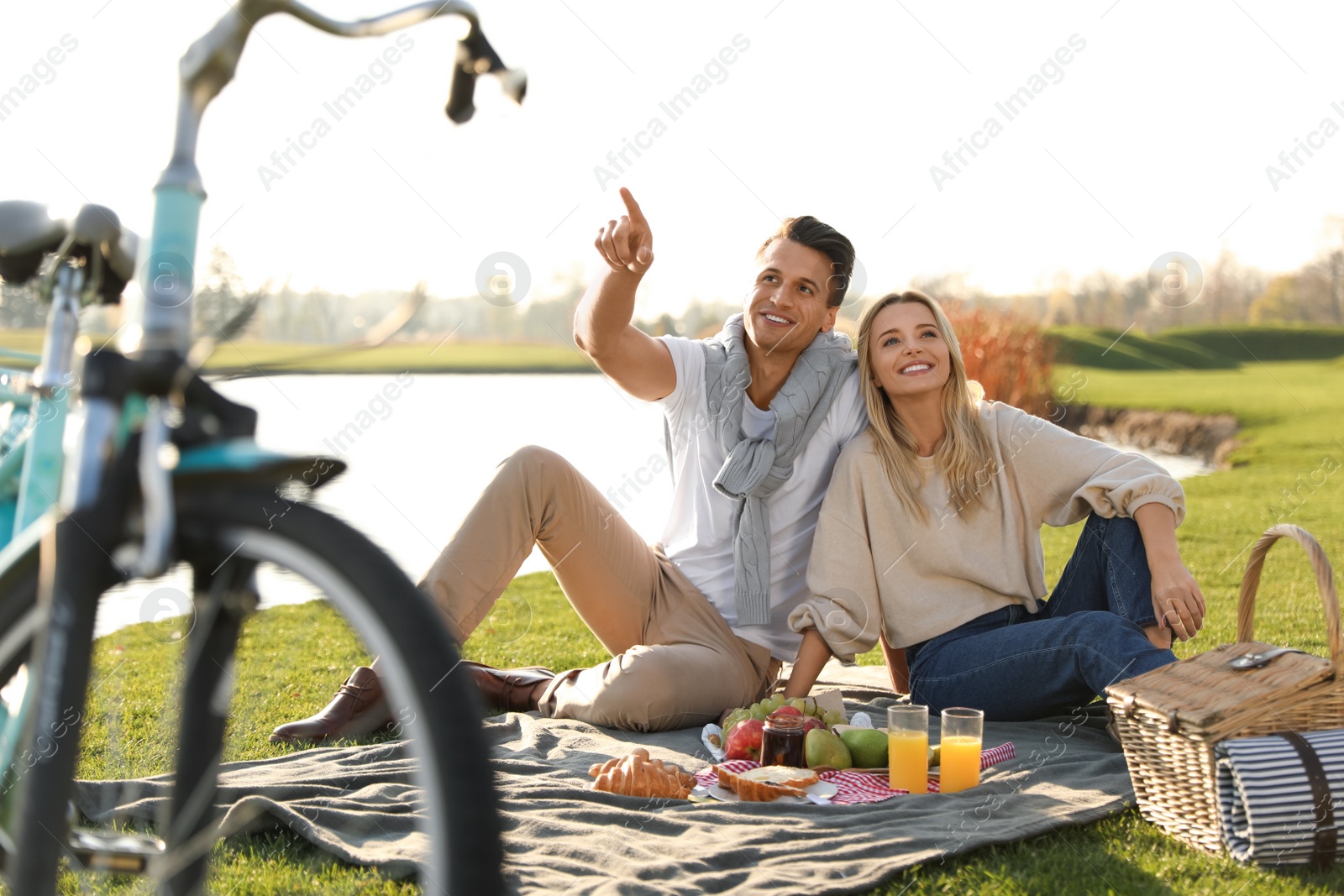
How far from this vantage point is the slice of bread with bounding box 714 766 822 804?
262 centimetres

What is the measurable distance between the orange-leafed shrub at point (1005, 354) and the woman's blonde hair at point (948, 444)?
706 cm

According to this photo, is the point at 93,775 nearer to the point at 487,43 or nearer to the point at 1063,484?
the point at 487,43

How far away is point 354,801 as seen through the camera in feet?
8.50

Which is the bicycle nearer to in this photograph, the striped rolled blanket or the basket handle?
the striped rolled blanket

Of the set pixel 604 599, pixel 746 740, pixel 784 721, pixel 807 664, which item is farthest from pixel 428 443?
pixel 784 721

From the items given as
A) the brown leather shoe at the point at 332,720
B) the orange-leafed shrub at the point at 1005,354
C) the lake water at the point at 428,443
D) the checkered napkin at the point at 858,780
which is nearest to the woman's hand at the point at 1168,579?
the checkered napkin at the point at 858,780

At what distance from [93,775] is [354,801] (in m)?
0.97

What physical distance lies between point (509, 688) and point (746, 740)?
3.54 feet

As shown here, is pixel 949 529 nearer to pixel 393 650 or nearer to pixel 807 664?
pixel 807 664

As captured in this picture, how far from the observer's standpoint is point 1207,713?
2.25 meters

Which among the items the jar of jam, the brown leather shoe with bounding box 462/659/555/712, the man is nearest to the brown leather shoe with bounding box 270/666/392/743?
the man

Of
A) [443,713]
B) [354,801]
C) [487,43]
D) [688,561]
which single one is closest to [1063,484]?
[688,561]

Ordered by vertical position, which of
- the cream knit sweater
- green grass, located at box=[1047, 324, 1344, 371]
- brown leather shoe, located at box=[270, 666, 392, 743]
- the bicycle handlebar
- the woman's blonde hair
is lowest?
brown leather shoe, located at box=[270, 666, 392, 743]

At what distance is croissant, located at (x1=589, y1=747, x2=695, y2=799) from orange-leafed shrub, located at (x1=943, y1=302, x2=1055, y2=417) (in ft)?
26.6
